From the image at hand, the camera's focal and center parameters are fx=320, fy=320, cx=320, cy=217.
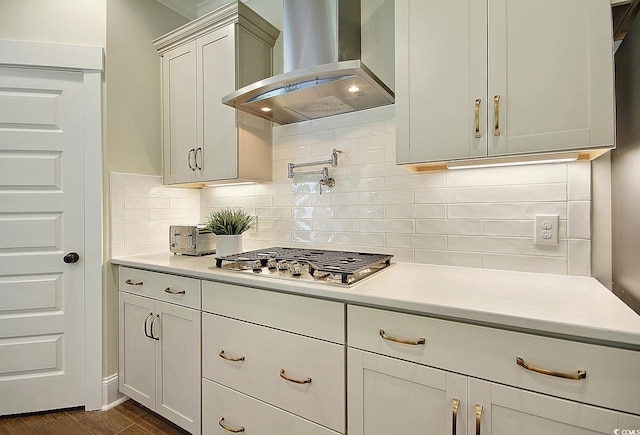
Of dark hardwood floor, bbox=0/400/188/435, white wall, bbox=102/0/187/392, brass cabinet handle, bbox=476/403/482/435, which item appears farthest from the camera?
white wall, bbox=102/0/187/392

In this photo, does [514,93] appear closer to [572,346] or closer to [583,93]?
[583,93]

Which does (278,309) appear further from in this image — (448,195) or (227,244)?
(448,195)

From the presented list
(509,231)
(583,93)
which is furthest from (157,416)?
(583,93)

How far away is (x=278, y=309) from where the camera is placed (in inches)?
52.3

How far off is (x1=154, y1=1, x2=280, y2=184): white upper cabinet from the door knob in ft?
2.46

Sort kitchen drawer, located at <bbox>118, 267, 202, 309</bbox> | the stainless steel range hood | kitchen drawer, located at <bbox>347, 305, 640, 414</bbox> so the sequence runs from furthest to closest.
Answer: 1. kitchen drawer, located at <bbox>118, 267, 202, 309</bbox>
2. the stainless steel range hood
3. kitchen drawer, located at <bbox>347, 305, 640, 414</bbox>

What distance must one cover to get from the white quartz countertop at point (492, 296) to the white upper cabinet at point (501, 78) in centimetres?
50

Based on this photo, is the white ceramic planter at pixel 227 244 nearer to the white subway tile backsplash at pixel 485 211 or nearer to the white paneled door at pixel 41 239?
the white paneled door at pixel 41 239

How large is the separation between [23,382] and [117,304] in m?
0.65

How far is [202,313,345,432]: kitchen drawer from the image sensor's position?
3.93 ft

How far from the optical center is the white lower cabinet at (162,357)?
1.64m

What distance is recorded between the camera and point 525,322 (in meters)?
0.86

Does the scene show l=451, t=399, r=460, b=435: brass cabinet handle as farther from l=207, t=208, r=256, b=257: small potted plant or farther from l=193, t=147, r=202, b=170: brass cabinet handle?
l=193, t=147, r=202, b=170: brass cabinet handle

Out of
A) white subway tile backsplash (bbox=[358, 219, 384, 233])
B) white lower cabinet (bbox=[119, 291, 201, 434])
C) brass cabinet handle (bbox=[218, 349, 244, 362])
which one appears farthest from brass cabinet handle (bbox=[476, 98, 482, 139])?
white lower cabinet (bbox=[119, 291, 201, 434])
